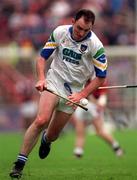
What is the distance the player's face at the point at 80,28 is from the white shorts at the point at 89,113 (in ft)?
22.7

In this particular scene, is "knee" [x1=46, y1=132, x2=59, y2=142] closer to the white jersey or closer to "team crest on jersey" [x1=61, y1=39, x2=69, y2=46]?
the white jersey

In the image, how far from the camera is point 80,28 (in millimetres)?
11719

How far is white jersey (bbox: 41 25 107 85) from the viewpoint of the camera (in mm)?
11875

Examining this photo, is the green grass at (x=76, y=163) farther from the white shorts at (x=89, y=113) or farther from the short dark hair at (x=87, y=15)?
the short dark hair at (x=87, y=15)

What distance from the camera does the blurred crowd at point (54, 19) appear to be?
3106 cm

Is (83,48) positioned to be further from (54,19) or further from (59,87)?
(54,19)

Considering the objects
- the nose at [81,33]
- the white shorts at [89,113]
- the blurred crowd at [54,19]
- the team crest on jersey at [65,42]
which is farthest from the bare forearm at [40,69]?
the blurred crowd at [54,19]

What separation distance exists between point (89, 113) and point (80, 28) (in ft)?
24.4

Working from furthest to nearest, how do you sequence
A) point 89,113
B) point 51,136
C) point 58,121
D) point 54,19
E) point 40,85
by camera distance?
point 54,19 < point 89,113 < point 51,136 < point 58,121 < point 40,85

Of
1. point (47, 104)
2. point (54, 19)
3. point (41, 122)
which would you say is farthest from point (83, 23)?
point (54, 19)

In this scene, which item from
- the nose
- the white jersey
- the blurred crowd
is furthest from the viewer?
the blurred crowd

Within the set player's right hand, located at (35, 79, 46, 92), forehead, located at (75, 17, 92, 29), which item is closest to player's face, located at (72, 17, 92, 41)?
forehead, located at (75, 17, 92, 29)

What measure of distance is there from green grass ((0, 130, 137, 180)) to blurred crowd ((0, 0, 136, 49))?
278 inches

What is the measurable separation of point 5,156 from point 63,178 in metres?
5.87
